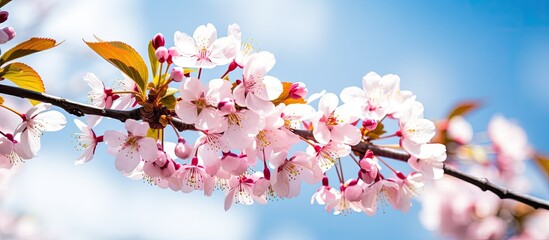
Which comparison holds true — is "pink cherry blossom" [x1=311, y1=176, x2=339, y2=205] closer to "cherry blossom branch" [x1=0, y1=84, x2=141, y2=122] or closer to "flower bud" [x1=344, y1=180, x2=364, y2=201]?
"flower bud" [x1=344, y1=180, x2=364, y2=201]

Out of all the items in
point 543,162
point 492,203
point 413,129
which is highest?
point 413,129

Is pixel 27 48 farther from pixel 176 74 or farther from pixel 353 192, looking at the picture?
pixel 353 192

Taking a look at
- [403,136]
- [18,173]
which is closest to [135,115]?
[403,136]

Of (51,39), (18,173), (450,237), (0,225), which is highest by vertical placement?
(51,39)

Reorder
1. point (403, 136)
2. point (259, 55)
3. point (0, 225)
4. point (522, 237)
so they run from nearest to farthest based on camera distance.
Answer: point (259, 55)
point (403, 136)
point (522, 237)
point (0, 225)

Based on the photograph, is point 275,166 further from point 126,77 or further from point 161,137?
point 126,77

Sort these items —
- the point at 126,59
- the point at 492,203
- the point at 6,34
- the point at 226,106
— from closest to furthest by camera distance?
the point at 226,106
the point at 126,59
the point at 6,34
the point at 492,203

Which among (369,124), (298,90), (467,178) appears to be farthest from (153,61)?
(467,178)

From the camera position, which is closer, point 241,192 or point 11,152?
point 11,152
